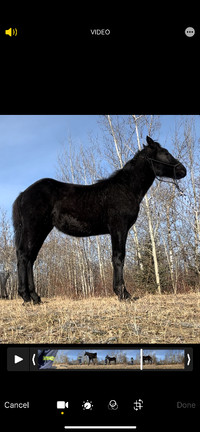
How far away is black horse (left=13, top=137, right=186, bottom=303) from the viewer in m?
5.04

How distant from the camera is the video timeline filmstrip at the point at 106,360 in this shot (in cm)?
159

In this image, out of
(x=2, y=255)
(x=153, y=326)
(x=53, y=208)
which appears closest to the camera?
(x=153, y=326)

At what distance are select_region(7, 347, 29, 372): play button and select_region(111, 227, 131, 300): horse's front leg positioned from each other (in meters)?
3.55

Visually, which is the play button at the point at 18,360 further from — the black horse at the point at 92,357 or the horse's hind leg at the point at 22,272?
the horse's hind leg at the point at 22,272

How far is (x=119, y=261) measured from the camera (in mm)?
5168

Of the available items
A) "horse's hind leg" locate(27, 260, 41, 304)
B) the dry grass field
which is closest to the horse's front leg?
the dry grass field

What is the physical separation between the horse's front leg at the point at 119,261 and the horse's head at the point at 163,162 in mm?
1404
